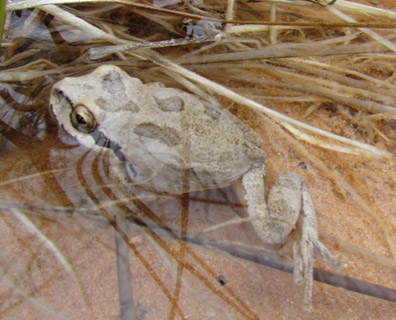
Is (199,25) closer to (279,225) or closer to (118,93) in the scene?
(118,93)

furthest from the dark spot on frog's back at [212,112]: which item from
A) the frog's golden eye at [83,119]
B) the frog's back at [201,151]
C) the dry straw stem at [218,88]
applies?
the frog's golden eye at [83,119]

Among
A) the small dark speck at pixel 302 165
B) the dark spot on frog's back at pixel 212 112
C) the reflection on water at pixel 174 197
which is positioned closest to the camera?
the reflection on water at pixel 174 197

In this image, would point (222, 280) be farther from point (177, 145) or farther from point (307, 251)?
point (177, 145)

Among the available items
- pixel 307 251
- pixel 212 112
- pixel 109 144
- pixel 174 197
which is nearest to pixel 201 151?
pixel 212 112

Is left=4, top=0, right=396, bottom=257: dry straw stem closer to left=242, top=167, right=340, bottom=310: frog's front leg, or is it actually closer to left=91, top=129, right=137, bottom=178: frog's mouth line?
left=242, top=167, right=340, bottom=310: frog's front leg

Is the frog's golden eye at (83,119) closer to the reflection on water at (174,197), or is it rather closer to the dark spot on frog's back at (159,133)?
the reflection on water at (174,197)
